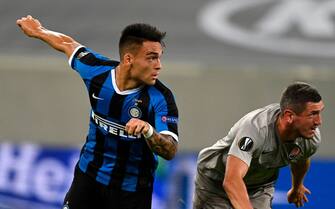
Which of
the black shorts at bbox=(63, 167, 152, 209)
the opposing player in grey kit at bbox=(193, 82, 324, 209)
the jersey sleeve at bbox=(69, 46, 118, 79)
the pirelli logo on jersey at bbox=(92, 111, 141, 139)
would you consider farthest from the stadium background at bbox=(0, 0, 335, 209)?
the pirelli logo on jersey at bbox=(92, 111, 141, 139)

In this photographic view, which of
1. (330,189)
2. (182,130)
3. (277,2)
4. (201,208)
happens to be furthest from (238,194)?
(277,2)

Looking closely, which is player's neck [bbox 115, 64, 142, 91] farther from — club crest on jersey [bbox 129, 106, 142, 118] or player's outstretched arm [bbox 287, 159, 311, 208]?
player's outstretched arm [bbox 287, 159, 311, 208]

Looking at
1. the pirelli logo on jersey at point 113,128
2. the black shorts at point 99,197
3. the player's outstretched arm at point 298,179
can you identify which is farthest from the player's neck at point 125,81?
the player's outstretched arm at point 298,179

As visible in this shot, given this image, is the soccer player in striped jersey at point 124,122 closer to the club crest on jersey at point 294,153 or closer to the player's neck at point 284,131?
the player's neck at point 284,131

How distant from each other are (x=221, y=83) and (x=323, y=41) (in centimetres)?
129

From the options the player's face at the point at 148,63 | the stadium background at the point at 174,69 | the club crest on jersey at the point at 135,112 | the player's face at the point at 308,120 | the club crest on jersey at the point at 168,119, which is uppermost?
the stadium background at the point at 174,69

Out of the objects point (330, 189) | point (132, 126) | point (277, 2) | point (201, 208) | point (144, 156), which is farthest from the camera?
point (277, 2)

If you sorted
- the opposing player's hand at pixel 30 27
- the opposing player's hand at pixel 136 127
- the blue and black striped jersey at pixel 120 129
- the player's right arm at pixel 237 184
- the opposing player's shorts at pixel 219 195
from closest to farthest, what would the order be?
the opposing player's hand at pixel 136 127
the player's right arm at pixel 237 184
the blue and black striped jersey at pixel 120 129
the opposing player's shorts at pixel 219 195
the opposing player's hand at pixel 30 27

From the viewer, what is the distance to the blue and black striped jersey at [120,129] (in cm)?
588

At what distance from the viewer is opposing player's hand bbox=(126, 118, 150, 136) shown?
5.37 m

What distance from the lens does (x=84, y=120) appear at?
11.2m

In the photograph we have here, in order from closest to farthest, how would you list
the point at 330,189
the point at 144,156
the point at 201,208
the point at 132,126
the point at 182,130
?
the point at 132,126 → the point at 144,156 → the point at 201,208 → the point at 330,189 → the point at 182,130

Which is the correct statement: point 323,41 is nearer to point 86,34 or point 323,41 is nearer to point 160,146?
point 86,34

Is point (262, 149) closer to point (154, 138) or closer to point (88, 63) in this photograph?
point (154, 138)
